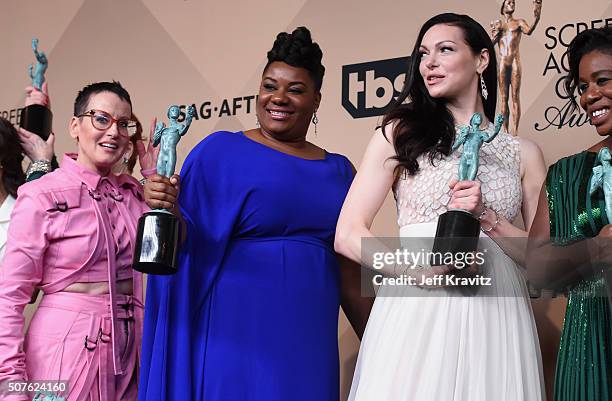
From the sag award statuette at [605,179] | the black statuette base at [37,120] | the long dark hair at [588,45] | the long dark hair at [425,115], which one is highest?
the black statuette base at [37,120]

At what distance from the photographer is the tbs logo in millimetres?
3254

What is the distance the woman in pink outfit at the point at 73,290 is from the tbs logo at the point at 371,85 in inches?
35.9

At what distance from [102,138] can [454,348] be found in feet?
3.94

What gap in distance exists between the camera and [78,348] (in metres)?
2.61

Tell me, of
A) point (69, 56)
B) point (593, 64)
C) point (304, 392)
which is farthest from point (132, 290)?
point (69, 56)

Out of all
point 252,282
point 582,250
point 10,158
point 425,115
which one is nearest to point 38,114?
point 10,158

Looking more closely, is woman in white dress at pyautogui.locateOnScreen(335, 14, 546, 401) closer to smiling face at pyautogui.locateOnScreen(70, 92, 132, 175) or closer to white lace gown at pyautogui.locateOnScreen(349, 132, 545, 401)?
white lace gown at pyautogui.locateOnScreen(349, 132, 545, 401)

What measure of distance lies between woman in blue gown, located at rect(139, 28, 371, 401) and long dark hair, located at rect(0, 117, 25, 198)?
0.78 m

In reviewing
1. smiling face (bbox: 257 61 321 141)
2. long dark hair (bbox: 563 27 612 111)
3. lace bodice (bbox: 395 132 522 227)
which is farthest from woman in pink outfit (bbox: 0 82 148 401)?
long dark hair (bbox: 563 27 612 111)

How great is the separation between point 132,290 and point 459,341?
3.34 feet

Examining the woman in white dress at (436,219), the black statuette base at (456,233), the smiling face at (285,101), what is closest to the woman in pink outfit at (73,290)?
the smiling face at (285,101)

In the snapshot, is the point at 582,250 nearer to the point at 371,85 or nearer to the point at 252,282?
the point at 252,282

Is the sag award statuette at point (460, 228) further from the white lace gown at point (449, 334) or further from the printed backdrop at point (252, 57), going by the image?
the printed backdrop at point (252, 57)

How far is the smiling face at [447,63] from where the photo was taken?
2.34 meters
